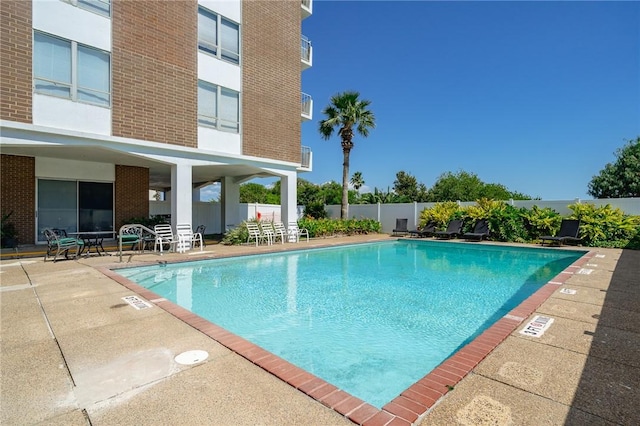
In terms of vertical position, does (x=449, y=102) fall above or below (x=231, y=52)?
above

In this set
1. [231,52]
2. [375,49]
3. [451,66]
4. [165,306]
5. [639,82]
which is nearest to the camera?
[165,306]

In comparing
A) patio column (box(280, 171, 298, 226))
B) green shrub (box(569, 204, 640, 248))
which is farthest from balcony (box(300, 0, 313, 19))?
green shrub (box(569, 204, 640, 248))

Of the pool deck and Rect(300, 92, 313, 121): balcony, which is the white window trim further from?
the pool deck

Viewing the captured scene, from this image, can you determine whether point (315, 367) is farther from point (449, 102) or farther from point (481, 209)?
point (449, 102)

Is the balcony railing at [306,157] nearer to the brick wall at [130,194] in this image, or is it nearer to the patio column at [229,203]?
the patio column at [229,203]

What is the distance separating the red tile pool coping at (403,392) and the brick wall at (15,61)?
8525mm

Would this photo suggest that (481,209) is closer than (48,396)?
No

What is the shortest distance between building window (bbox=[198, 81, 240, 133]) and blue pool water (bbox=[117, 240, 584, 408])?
562 cm

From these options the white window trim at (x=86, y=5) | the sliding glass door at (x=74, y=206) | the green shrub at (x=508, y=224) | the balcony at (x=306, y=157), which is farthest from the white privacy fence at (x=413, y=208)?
the white window trim at (x=86, y=5)

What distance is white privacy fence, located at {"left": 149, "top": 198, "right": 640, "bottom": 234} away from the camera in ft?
48.0

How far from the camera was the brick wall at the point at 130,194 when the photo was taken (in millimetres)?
13922

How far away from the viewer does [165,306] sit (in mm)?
4906

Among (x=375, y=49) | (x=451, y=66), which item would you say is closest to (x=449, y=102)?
(x=451, y=66)

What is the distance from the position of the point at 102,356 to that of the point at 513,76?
22.2 metres
